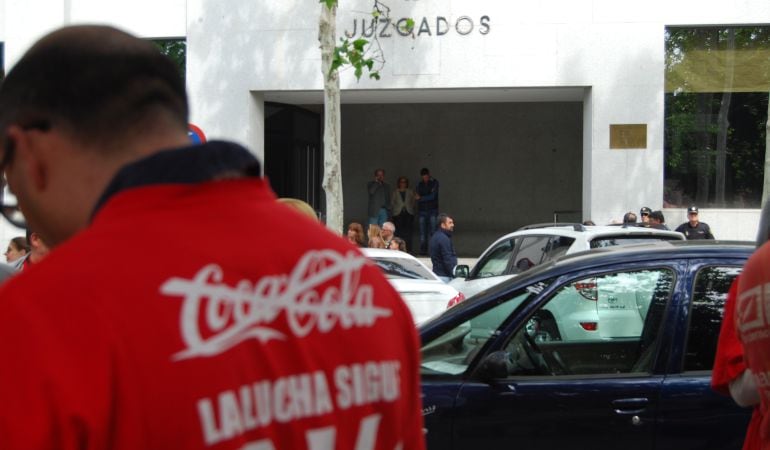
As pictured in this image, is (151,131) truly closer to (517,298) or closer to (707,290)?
(517,298)

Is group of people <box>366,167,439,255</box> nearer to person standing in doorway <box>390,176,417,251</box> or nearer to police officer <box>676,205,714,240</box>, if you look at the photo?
person standing in doorway <box>390,176,417,251</box>

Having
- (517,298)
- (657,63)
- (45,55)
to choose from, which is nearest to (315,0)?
(657,63)

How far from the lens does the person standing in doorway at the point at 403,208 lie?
902 inches

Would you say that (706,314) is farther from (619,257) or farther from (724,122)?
(724,122)

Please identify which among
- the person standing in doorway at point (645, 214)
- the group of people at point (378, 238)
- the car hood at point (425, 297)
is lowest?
the car hood at point (425, 297)

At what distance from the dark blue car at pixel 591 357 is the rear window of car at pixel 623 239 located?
138 inches

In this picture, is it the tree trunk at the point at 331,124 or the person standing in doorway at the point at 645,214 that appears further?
the person standing in doorway at the point at 645,214

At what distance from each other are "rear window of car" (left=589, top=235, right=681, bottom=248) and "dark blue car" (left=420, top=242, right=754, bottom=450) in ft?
11.5

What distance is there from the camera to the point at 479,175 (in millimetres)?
25453

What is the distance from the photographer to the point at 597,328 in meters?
4.84

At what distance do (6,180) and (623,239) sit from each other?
7575 mm

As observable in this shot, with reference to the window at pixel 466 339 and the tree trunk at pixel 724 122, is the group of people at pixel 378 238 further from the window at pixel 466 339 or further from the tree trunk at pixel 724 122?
the window at pixel 466 339

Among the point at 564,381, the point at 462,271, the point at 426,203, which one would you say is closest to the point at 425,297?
the point at 462,271

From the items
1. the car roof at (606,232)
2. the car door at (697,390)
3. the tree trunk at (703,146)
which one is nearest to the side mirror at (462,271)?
the car roof at (606,232)
